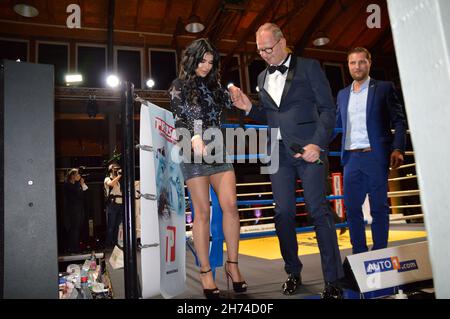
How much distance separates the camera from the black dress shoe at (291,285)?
5.53 feet

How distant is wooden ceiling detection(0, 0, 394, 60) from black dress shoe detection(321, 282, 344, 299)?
7.96m

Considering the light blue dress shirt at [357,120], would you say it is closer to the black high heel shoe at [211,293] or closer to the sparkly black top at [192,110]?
the sparkly black top at [192,110]

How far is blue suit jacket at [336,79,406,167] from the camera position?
7.22 feet

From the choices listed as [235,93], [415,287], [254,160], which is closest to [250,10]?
[254,160]

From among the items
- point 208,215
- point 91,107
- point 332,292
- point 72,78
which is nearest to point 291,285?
point 332,292

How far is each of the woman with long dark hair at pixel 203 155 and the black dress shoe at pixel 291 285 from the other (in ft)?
0.75

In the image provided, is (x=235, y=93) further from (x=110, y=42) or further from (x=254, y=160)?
(x=110, y=42)

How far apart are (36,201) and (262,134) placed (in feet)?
5.63

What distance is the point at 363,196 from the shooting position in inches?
88.0

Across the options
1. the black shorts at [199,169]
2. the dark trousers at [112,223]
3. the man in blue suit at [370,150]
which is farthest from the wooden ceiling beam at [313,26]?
the black shorts at [199,169]

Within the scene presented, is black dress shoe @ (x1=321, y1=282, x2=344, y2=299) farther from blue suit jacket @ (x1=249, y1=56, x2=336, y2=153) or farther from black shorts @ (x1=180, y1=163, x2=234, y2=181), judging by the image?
black shorts @ (x1=180, y1=163, x2=234, y2=181)

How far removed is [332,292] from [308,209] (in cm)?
45

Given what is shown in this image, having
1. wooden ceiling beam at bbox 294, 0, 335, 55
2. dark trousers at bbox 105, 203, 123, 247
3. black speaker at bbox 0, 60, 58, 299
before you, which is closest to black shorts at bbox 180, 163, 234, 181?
black speaker at bbox 0, 60, 58, 299

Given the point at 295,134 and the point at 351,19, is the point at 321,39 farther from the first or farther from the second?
the point at 295,134
